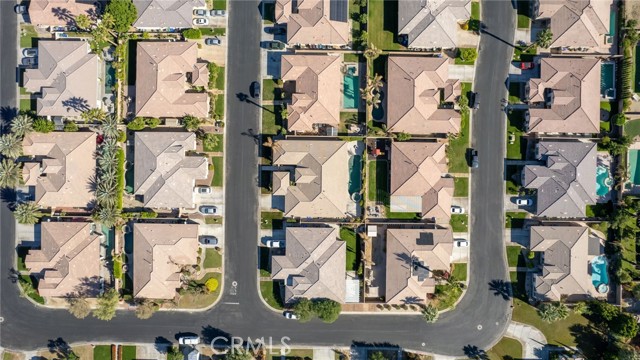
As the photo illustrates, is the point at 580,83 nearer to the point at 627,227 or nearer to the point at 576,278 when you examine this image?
the point at 627,227

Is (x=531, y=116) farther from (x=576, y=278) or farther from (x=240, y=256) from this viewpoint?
(x=240, y=256)

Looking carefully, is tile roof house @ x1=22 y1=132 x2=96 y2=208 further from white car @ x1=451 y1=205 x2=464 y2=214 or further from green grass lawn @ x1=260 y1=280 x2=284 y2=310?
white car @ x1=451 y1=205 x2=464 y2=214

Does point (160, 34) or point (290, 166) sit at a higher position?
point (160, 34)

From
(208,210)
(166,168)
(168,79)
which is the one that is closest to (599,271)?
(208,210)

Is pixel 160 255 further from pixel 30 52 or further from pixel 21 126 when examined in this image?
pixel 30 52

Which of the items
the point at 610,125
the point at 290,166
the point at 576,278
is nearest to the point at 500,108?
the point at 610,125


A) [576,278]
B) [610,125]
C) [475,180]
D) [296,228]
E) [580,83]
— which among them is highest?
[580,83]
